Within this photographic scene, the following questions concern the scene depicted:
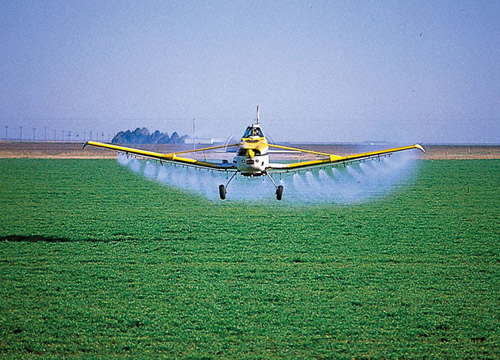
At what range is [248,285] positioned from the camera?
61.7 feet

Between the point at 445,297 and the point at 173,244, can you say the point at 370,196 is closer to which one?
the point at 173,244

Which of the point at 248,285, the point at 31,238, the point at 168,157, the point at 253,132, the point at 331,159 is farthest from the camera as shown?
the point at 31,238

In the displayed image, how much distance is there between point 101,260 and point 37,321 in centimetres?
766

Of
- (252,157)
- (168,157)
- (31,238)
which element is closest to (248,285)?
(252,157)

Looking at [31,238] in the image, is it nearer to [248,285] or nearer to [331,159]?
[248,285]

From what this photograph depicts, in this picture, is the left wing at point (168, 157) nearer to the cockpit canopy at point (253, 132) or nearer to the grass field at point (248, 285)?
the cockpit canopy at point (253, 132)

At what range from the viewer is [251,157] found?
22438mm

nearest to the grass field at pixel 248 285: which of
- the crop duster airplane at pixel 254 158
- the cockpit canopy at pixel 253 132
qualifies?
the crop duster airplane at pixel 254 158

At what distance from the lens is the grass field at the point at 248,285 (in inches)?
548

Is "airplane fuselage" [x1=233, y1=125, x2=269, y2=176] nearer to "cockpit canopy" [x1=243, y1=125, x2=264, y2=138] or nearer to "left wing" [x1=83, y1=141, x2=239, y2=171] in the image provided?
"cockpit canopy" [x1=243, y1=125, x2=264, y2=138]

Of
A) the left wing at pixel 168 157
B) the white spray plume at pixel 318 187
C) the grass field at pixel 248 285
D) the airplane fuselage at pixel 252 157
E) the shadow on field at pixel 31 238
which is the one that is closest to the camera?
the grass field at pixel 248 285

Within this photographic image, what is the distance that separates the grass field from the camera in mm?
13930

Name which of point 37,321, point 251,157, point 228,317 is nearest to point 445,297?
point 228,317

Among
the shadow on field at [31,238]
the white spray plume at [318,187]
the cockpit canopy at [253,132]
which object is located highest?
the cockpit canopy at [253,132]
